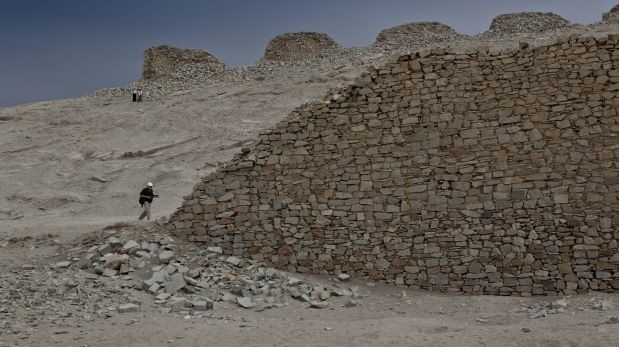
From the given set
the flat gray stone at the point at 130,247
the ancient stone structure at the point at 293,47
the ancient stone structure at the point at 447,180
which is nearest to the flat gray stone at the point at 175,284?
the flat gray stone at the point at 130,247

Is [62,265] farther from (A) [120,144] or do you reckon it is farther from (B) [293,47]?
(B) [293,47]

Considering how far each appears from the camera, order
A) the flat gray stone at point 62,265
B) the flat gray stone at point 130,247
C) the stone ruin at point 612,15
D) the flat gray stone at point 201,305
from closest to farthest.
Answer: the flat gray stone at point 201,305
the flat gray stone at point 62,265
the flat gray stone at point 130,247
the stone ruin at point 612,15

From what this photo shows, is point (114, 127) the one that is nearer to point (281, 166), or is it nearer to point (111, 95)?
point (111, 95)

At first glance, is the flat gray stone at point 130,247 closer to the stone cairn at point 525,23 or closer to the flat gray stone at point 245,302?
the flat gray stone at point 245,302

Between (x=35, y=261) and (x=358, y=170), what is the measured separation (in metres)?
5.66

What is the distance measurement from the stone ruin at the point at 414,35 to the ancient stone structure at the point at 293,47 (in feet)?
10.4

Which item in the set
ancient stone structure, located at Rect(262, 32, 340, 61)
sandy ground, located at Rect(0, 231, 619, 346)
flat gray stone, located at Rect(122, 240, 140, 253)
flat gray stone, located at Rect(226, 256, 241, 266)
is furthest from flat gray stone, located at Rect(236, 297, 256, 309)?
ancient stone structure, located at Rect(262, 32, 340, 61)

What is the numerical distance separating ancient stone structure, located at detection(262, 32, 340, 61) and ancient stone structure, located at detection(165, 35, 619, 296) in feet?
78.6

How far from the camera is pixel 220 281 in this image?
9.55 metres

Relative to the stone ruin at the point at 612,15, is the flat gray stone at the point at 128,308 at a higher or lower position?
lower

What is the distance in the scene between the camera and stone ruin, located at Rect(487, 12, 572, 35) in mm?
27406

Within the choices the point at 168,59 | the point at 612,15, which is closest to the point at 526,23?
the point at 612,15

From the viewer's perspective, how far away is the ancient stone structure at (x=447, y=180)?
9117 millimetres

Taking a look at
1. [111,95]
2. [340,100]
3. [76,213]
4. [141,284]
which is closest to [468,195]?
[340,100]
